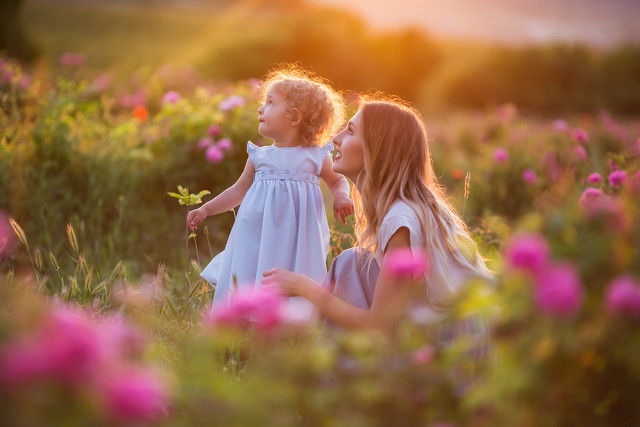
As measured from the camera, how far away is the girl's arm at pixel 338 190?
273 cm

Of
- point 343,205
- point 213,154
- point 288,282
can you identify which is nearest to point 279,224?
point 343,205

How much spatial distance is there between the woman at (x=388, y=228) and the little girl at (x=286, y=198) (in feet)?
0.93

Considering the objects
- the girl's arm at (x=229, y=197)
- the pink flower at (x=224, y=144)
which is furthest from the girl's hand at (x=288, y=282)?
the pink flower at (x=224, y=144)

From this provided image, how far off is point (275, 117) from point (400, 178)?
816 mm

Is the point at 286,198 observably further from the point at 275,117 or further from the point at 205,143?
the point at 205,143

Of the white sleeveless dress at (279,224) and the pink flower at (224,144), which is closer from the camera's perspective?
the white sleeveless dress at (279,224)

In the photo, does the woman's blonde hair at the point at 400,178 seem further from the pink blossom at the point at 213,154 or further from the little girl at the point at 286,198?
the pink blossom at the point at 213,154

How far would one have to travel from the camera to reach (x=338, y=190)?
282 cm

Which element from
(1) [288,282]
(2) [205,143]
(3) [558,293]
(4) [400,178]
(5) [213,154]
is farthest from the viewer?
(2) [205,143]

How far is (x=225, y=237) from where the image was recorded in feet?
14.3

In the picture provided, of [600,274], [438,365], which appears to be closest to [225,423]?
[438,365]

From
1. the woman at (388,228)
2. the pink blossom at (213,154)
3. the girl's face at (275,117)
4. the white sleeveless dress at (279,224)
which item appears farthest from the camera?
the pink blossom at (213,154)

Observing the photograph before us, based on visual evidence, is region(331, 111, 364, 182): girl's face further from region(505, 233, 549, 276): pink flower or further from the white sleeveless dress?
region(505, 233, 549, 276): pink flower

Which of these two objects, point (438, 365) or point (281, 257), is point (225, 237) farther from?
point (438, 365)
